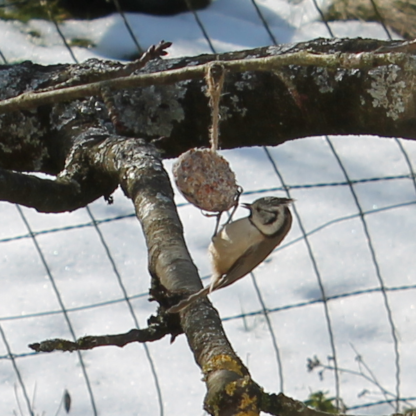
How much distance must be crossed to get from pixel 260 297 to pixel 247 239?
1475 millimetres

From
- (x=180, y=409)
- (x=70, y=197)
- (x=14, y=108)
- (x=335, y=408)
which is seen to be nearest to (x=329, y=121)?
(x=70, y=197)

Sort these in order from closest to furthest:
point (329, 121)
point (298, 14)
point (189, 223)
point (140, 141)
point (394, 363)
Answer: point (140, 141), point (329, 121), point (394, 363), point (189, 223), point (298, 14)

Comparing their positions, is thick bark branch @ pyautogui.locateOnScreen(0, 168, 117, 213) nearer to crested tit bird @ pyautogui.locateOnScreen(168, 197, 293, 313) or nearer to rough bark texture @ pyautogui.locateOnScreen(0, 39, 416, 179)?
rough bark texture @ pyautogui.locateOnScreen(0, 39, 416, 179)

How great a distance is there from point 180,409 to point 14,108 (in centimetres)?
212

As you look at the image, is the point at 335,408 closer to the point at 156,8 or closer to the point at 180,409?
the point at 180,409

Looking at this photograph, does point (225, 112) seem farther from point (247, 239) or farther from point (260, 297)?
point (260, 297)

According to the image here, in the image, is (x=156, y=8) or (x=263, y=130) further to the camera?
(x=156, y=8)

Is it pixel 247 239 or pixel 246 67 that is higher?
pixel 247 239

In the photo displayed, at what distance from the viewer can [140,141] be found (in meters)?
1.49

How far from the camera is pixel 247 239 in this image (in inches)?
56.9

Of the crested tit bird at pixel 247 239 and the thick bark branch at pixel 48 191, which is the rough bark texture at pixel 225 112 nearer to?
the thick bark branch at pixel 48 191

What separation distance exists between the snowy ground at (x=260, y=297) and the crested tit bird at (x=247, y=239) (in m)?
1.26

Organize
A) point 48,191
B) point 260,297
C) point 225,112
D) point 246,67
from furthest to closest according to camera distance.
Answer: point 260,297
point 225,112
point 48,191
point 246,67

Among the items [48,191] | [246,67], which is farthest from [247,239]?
[246,67]
